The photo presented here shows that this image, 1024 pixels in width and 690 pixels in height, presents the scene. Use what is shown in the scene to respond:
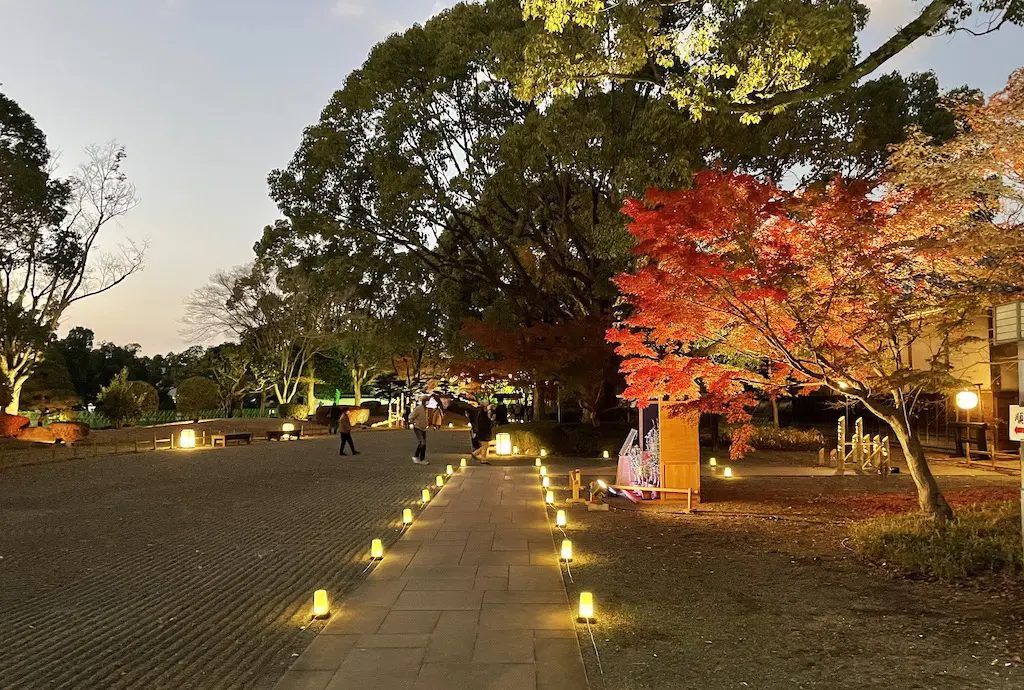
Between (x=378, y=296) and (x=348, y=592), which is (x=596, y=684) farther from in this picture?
(x=378, y=296)

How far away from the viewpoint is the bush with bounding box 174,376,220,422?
3328cm

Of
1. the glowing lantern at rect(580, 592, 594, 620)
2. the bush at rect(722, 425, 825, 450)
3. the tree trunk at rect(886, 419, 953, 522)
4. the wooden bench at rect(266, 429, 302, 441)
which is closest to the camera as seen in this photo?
the glowing lantern at rect(580, 592, 594, 620)

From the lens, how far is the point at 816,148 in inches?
622

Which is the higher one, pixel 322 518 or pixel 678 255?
pixel 678 255

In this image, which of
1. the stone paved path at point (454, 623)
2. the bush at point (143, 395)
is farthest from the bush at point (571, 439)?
the bush at point (143, 395)

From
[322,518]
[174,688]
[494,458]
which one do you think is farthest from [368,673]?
[494,458]

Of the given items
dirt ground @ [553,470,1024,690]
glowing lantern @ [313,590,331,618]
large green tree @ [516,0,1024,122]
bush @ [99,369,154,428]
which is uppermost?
large green tree @ [516,0,1024,122]

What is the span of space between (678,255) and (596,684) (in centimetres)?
533

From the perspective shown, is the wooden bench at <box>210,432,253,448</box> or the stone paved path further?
the wooden bench at <box>210,432,253,448</box>

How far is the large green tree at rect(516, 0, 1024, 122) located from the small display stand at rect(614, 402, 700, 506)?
4.77 metres

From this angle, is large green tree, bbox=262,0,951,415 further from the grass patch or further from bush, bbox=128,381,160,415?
bush, bbox=128,381,160,415

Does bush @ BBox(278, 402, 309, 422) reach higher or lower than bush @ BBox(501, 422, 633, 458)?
higher

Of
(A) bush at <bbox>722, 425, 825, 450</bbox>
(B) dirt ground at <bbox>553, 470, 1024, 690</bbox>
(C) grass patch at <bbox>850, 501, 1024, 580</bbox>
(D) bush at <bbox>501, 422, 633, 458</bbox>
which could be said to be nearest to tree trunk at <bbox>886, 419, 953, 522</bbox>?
(C) grass patch at <bbox>850, 501, 1024, 580</bbox>

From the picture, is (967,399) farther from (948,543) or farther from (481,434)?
(481,434)
